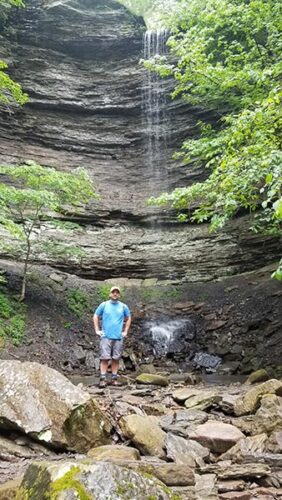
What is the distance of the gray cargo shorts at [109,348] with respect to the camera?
7.93 metres

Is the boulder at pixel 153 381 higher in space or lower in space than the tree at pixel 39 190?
lower

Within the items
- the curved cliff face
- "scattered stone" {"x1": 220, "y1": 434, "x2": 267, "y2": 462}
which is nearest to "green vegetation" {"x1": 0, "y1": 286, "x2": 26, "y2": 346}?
the curved cliff face

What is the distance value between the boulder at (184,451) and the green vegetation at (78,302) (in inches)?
365

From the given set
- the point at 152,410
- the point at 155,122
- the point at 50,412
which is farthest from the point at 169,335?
the point at 155,122

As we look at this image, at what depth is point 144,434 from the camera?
4.50 meters

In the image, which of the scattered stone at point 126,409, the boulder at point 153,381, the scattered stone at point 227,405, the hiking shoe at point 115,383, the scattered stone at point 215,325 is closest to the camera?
the scattered stone at point 126,409

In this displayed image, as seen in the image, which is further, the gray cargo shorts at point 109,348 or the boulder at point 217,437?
the gray cargo shorts at point 109,348

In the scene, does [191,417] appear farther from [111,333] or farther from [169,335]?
[169,335]

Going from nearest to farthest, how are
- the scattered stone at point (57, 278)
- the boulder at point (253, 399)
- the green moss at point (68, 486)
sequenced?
the green moss at point (68, 486), the boulder at point (253, 399), the scattered stone at point (57, 278)

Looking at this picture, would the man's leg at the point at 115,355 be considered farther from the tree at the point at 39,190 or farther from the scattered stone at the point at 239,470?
the scattered stone at the point at 239,470

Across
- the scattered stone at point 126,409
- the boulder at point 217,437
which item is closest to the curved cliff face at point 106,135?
the scattered stone at point 126,409

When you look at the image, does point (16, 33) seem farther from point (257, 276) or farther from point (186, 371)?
point (186, 371)

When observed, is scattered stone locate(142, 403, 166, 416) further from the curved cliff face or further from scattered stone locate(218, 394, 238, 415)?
the curved cliff face

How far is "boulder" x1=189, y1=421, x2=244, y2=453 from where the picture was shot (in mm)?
4539
